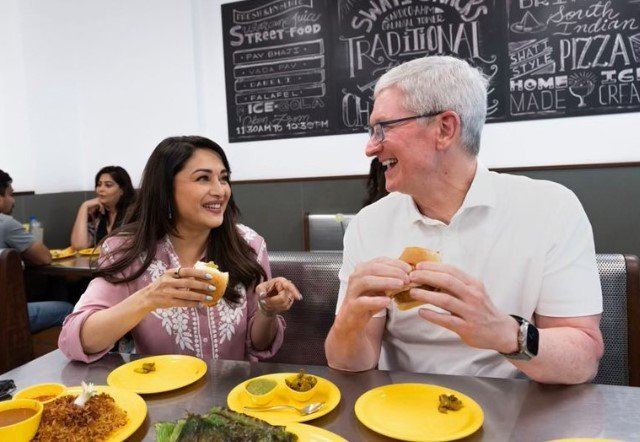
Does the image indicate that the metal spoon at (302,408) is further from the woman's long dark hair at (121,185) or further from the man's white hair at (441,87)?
the woman's long dark hair at (121,185)

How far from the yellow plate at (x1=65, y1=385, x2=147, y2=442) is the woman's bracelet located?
0.57 m

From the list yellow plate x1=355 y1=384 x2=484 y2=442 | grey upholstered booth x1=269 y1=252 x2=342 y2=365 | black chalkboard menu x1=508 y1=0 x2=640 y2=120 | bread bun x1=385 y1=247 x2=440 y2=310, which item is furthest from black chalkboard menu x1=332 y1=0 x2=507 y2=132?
yellow plate x1=355 y1=384 x2=484 y2=442

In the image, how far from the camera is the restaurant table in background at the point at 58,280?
3.57m

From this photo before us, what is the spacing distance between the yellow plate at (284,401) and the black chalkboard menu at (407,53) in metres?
3.46

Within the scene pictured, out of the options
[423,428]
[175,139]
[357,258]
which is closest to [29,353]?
[175,139]

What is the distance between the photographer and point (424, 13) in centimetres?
424

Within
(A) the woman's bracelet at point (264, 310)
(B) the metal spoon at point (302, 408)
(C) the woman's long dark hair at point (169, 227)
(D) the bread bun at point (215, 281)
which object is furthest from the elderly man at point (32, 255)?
(B) the metal spoon at point (302, 408)

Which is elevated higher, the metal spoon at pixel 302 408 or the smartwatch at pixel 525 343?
the smartwatch at pixel 525 343

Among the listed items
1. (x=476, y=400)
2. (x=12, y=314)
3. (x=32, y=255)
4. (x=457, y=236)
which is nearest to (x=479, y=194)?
(x=457, y=236)

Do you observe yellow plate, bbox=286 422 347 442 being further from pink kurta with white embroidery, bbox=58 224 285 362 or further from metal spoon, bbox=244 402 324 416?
pink kurta with white embroidery, bbox=58 224 285 362

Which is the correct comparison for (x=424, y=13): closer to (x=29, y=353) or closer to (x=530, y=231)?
(x=530, y=231)

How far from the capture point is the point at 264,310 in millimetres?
1754

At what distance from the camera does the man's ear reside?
1.47m

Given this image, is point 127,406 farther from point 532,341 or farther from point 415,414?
point 532,341
